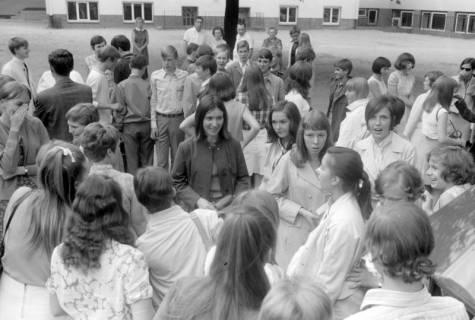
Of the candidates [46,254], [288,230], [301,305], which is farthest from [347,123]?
[301,305]

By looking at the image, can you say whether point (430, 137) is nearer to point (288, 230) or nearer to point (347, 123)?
point (347, 123)

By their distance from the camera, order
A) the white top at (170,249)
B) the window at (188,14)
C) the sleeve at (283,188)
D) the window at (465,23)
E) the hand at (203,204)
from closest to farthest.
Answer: the white top at (170,249) < the sleeve at (283,188) < the hand at (203,204) < the window at (188,14) < the window at (465,23)

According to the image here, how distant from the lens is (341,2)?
35969 mm

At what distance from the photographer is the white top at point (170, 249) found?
113 inches

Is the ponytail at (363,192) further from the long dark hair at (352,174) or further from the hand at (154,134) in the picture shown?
the hand at (154,134)

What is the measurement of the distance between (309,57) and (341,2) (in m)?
29.5

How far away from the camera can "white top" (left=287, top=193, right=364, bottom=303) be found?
109 inches

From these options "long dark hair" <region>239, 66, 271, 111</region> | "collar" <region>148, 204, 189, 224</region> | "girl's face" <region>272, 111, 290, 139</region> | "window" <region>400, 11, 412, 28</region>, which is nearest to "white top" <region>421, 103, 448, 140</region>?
"long dark hair" <region>239, 66, 271, 111</region>

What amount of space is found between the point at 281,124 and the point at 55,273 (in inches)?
96.5

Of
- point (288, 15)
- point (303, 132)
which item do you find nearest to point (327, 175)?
point (303, 132)

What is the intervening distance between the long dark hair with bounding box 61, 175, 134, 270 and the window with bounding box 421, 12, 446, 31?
1495 inches

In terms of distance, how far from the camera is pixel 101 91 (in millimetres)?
6438

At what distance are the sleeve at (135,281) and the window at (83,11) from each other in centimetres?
3227

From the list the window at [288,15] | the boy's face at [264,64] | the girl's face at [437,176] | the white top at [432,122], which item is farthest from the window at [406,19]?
the girl's face at [437,176]
